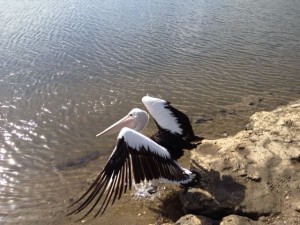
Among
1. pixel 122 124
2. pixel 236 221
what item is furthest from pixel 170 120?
pixel 236 221

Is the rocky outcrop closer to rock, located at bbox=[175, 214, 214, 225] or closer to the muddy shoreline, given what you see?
rock, located at bbox=[175, 214, 214, 225]

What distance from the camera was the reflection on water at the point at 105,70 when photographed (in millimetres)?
6402

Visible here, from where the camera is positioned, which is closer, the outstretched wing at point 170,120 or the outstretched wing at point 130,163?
the outstretched wing at point 130,163

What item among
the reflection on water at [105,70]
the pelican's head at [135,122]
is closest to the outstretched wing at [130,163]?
the pelican's head at [135,122]

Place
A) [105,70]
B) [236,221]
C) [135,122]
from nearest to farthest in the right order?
[236,221]
[135,122]
[105,70]

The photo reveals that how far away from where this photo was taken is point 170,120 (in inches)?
195

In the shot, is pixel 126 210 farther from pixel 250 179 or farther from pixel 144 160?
pixel 250 179

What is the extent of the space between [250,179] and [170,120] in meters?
1.27

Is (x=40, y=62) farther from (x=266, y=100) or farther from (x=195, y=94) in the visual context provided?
(x=266, y=100)

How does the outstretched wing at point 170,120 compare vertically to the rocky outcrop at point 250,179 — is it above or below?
above

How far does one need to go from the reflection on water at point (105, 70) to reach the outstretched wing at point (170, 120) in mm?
A: 1771

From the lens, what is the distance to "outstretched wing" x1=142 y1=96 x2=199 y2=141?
4.92 m

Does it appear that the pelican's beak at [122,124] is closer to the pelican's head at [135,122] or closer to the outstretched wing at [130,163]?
the pelican's head at [135,122]

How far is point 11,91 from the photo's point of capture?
8711 mm
